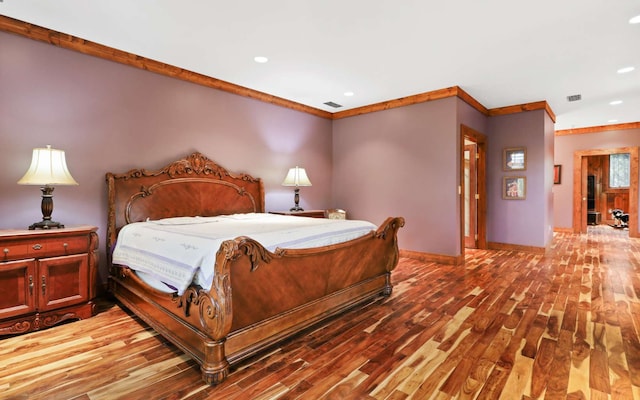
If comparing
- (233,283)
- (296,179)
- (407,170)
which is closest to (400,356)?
(233,283)

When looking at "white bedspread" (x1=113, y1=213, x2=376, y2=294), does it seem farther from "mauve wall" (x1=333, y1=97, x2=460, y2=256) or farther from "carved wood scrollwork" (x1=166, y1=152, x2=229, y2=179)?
"mauve wall" (x1=333, y1=97, x2=460, y2=256)

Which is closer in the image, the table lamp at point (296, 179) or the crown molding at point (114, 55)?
the crown molding at point (114, 55)

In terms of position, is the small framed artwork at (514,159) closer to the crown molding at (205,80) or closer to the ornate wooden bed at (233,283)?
the crown molding at (205,80)

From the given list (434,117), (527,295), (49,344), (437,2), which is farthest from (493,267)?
(49,344)

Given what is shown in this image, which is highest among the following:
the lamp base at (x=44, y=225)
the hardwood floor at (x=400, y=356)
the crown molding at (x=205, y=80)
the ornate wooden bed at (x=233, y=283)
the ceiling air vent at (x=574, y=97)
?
the ceiling air vent at (x=574, y=97)

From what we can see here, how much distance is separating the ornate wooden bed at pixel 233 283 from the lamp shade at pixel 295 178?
4.25 ft

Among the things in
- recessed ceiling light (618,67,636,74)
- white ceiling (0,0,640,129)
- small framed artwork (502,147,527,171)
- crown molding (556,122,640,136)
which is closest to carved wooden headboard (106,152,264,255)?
white ceiling (0,0,640,129)

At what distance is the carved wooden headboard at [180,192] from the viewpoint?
3.42 metres

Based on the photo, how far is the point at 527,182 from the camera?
5.73 metres

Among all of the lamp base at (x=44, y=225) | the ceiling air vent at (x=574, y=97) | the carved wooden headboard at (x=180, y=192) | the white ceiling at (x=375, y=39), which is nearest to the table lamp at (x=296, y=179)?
the carved wooden headboard at (x=180, y=192)

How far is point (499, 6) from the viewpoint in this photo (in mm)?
2627

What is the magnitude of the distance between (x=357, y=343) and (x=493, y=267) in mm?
3186

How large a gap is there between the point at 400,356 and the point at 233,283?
1.21 m

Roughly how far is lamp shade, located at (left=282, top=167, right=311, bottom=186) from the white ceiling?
1.24m
